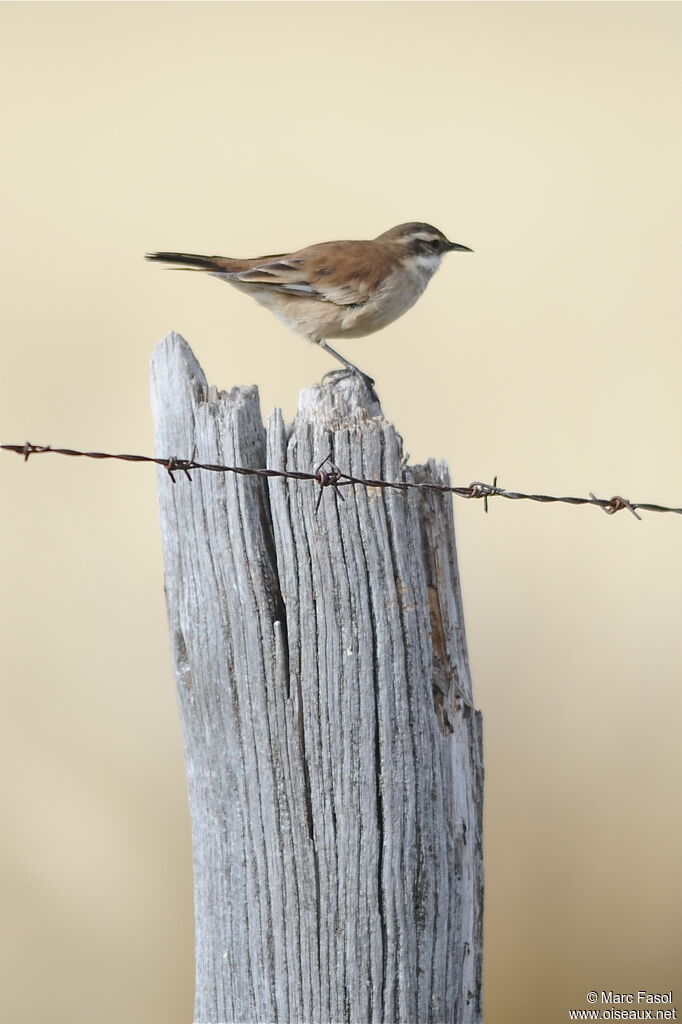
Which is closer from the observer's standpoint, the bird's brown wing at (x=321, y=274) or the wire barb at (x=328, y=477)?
the wire barb at (x=328, y=477)

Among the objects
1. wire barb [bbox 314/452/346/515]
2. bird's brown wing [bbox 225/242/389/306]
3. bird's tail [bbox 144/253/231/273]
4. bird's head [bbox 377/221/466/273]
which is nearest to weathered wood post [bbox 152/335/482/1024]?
wire barb [bbox 314/452/346/515]

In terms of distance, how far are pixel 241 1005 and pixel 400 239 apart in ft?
9.84

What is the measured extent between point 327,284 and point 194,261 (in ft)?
1.54

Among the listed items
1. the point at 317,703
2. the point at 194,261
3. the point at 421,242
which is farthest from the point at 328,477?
the point at 421,242

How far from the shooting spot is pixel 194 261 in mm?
3350

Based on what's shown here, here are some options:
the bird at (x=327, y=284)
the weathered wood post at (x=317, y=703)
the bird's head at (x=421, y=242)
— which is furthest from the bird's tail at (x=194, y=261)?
the weathered wood post at (x=317, y=703)

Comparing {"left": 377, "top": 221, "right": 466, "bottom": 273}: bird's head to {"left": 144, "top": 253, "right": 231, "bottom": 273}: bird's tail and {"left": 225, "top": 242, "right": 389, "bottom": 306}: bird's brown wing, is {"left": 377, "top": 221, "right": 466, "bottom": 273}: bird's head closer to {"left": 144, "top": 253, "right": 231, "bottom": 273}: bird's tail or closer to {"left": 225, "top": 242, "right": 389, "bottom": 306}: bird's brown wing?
{"left": 225, "top": 242, "right": 389, "bottom": 306}: bird's brown wing

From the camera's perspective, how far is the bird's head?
405 centimetres

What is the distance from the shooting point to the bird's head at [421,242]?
405 centimetres

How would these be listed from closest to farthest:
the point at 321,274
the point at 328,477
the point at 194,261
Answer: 1. the point at 328,477
2. the point at 194,261
3. the point at 321,274

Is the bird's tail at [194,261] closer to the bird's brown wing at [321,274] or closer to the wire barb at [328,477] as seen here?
the bird's brown wing at [321,274]

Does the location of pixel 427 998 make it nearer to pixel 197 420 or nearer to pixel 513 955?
pixel 197 420

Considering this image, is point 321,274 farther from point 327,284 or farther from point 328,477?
point 328,477

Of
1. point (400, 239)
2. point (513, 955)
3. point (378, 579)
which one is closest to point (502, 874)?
point (513, 955)
